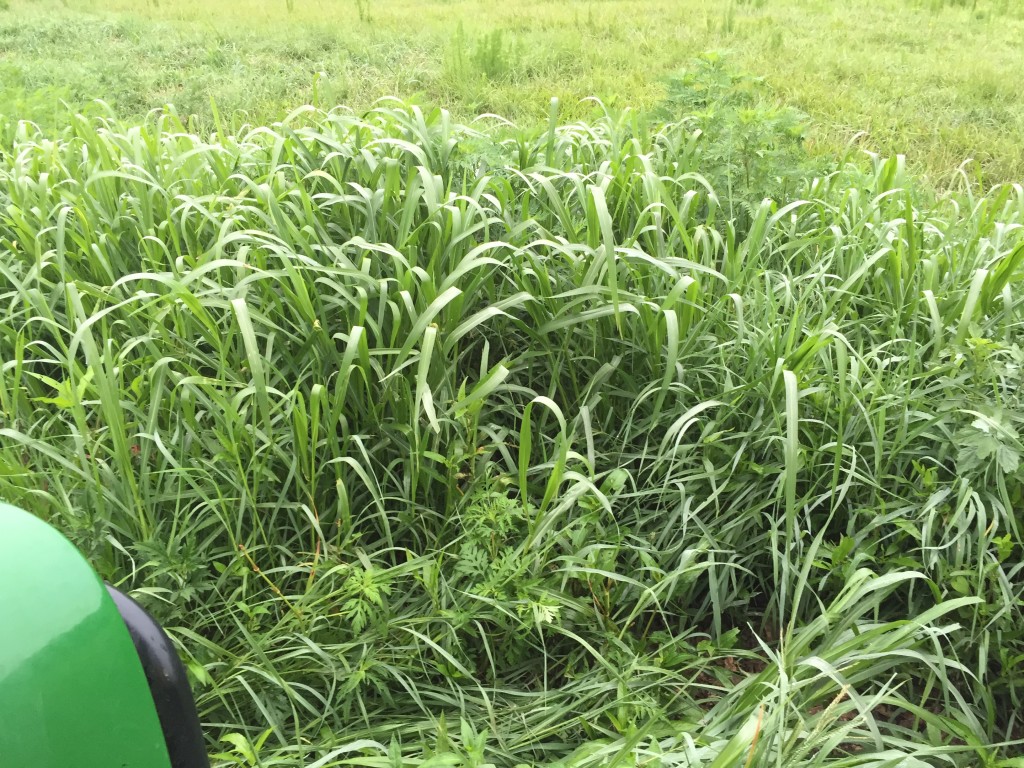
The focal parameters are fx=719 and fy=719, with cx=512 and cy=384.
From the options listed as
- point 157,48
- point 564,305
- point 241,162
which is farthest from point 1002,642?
point 157,48

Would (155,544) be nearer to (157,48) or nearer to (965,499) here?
(965,499)

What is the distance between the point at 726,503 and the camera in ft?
5.30

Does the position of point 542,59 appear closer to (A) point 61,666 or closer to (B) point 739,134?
(B) point 739,134

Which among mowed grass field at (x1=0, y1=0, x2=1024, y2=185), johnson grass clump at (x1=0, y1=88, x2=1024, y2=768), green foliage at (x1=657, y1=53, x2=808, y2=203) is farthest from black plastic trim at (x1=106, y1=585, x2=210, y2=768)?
mowed grass field at (x1=0, y1=0, x2=1024, y2=185)

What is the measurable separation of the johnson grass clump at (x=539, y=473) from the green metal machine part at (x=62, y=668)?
55cm

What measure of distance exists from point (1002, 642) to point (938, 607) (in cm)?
28

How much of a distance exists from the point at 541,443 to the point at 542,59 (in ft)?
12.4

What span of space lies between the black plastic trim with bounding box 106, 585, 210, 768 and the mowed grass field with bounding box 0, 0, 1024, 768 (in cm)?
44

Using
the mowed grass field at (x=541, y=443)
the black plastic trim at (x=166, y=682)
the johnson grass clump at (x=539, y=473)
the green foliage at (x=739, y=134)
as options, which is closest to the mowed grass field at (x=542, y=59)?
the green foliage at (x=739, y=134)

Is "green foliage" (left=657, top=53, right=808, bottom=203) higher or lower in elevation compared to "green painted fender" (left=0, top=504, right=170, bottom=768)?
higher

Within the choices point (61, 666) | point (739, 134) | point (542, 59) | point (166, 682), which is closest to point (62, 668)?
point (61, 666)

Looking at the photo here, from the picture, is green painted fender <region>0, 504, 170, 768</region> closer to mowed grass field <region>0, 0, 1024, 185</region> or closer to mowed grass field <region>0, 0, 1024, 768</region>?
mowed grass field <region>0, 0, 1024, 768</region>

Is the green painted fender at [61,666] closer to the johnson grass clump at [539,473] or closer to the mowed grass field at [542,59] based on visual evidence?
the johnson grass clump at [539,473]

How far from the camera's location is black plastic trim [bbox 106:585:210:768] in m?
0.67
